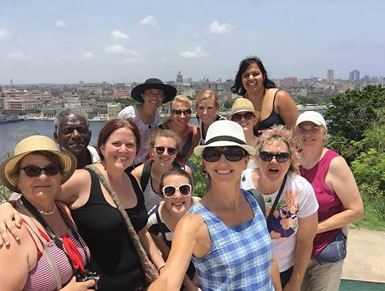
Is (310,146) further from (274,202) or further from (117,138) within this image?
(117,138)

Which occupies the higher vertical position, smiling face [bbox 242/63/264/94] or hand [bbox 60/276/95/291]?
smiling face [bbox 242/63/264/94]

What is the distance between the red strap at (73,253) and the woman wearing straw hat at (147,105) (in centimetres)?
178

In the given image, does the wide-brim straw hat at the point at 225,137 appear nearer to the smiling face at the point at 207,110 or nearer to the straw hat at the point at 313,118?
the straw hat at the point at 313,118

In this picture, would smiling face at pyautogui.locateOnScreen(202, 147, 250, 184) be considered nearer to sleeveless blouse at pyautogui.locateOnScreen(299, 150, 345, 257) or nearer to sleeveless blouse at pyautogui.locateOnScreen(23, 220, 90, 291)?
sleeveless blouse at pyautogui.locateOnScreen(23, 220, 90, 291)

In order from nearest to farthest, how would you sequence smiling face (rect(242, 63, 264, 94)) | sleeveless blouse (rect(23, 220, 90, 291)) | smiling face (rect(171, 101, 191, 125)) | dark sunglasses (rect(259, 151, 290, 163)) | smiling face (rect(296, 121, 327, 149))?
sleeveless blouse (rect(23, 220, 90, 291)) < dark sunglasses (rect(259, 151, 290, 163)) < smiling face (rect(296, 121, 327, 149)) < smiling face (rect(242, 63, 264, 94)) < smiling face (rect(171, 101, 191, 125))

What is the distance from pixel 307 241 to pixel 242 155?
2.75 feet

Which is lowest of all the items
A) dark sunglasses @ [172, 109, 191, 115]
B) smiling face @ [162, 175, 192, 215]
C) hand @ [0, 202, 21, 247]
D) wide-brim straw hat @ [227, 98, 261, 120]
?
smiling face @ [162, 175, 192, 215]

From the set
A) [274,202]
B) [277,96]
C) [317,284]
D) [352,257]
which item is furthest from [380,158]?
[274,202]

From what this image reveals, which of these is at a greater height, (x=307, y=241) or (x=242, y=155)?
(x=242, y=155)

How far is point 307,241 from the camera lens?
2033 mm

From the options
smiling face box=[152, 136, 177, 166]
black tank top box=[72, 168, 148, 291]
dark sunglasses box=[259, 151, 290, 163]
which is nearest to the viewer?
black tank top box=[72, 168, 148, 291]

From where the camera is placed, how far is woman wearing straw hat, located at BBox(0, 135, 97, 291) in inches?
56.2

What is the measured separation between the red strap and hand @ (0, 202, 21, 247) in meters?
0.25

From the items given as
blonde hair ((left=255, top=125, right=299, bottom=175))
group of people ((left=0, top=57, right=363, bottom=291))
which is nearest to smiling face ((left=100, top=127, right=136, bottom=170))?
group of people ((left=0, top=57, right=363, bottom=291))
